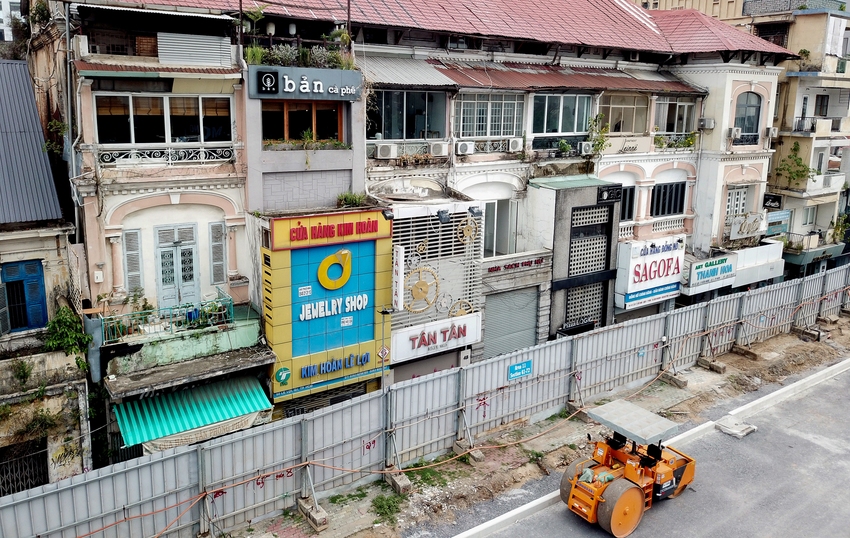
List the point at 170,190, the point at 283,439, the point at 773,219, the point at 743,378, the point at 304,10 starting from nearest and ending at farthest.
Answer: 1. the point at 283,439
2. the point at 170,190
3. the point at 304,10
4. the point at 743,378
5. the point at 773,219

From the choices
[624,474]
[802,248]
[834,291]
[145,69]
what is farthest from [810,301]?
[145,69]

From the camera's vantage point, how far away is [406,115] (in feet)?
79.6

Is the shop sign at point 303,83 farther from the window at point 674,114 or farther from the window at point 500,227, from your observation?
the window at point 674,114

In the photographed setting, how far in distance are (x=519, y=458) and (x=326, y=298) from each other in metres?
7.02

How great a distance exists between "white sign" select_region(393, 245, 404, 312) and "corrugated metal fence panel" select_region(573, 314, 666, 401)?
5593 millimetres

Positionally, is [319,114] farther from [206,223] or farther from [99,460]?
[99,460]

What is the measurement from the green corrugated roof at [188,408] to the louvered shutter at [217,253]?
3.25 meters

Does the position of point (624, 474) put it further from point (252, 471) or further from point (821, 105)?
point (821, 105)

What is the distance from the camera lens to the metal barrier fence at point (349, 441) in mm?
13992

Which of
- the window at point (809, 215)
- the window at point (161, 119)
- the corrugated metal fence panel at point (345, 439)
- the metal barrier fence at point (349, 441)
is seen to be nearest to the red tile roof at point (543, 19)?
the window at point (161, 119)

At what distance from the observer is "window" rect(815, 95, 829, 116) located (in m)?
39.2

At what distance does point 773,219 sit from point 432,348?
2358 centimetres

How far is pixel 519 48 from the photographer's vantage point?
28.1 m

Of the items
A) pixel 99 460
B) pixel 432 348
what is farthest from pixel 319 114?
pixel 99 460
